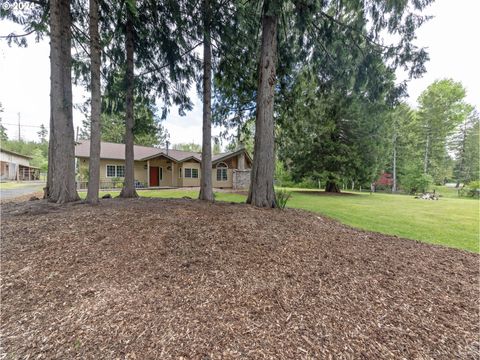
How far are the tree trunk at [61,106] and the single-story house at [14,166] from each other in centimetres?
3299

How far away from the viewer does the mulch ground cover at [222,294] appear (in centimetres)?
185

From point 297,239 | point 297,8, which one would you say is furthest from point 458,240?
point 297,8

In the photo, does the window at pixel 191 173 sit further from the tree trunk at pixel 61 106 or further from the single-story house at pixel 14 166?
the single-story house at pixel 14 166

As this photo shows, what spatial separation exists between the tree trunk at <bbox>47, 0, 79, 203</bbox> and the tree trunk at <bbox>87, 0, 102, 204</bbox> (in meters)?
0.57

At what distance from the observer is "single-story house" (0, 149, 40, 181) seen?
28.0m

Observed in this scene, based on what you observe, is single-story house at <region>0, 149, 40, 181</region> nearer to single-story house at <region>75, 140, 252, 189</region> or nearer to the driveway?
the driveway

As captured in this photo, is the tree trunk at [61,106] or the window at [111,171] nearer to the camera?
the tree trunk at [61,106]

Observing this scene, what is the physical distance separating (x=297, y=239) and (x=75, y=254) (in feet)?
11.2

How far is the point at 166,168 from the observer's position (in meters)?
21.5

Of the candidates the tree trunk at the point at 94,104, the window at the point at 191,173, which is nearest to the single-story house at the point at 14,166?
the window at the point at 191,173

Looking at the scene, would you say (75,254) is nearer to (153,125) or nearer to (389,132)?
(153,125)

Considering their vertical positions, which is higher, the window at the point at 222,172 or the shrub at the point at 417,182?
the window at the point at 222,172

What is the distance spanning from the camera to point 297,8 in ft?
18.1

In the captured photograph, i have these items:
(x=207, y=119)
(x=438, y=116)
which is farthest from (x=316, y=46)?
(x=438, y=116)
